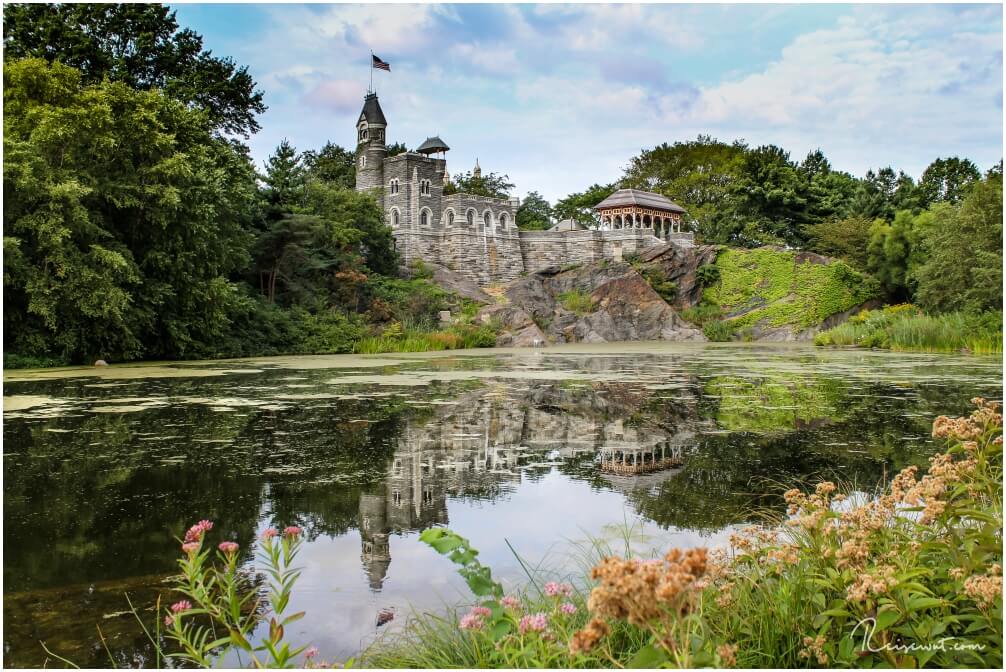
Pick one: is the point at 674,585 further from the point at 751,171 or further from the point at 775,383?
the point at 751,171

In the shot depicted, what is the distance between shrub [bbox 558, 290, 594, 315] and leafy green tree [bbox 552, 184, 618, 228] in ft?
63.3

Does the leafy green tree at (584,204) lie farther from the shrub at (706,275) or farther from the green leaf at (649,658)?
the green leaf at (649,658)

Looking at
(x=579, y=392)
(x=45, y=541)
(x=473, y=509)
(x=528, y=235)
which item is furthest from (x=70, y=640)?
(x=528, y=235)

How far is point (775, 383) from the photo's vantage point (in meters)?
12.2

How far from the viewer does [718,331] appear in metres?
33.2

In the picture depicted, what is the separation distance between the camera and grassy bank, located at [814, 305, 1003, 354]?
1914cm

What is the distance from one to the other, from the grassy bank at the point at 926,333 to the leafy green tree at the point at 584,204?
93.4ft

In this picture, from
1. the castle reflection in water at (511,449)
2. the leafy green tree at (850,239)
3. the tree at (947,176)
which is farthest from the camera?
Result: the tree at (947,176)

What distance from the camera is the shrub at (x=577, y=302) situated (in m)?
33.2

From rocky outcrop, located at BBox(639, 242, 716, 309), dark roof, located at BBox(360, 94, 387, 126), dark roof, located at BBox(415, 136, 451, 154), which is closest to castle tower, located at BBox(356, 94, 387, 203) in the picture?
dark roof, located at BBox(360, 94, 387, 126)

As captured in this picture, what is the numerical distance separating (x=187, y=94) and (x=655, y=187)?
1396 inches

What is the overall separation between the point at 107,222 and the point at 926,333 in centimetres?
2138

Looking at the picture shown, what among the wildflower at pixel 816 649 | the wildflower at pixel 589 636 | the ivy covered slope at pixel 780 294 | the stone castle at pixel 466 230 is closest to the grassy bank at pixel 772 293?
the ivy covered slope at pixel 780 294

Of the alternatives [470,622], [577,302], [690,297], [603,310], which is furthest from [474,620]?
[690,297]
